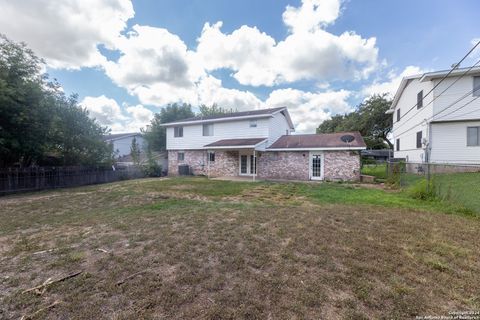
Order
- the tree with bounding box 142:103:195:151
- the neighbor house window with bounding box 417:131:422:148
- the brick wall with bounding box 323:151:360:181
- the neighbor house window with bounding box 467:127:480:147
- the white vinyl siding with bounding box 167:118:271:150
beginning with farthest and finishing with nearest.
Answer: the tree with bounding box 142:103:195:151, the white vinyl siding with bounding box 167:118:271:150, the neighbor house window with bounding box 417:131:422:148, the brick wall with bounding box 323:151:360:181, the neighbor house window with bounding box 467:127:480:147


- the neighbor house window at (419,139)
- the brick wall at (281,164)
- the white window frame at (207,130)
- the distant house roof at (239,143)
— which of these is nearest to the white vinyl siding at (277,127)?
the distant house roof at (239,143)

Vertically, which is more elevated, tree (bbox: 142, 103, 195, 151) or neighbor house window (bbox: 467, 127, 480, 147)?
tree (bbox: 142, 103, 195, 151)

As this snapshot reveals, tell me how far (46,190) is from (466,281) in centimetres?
1541

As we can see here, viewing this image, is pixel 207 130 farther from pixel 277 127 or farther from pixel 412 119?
pixel 412 119

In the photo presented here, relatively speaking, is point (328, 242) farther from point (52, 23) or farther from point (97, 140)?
point (97, 140)

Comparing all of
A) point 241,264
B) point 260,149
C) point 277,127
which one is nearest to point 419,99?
point 277,127

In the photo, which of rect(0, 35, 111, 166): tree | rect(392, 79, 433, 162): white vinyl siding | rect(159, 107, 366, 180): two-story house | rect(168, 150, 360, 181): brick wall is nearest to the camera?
rect(0, 35, 111, 166): tree

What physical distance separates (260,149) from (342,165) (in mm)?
5312

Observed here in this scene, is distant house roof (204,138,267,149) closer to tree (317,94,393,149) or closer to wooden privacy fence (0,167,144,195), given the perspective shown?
wooden privacy fence (0,167,144,195)

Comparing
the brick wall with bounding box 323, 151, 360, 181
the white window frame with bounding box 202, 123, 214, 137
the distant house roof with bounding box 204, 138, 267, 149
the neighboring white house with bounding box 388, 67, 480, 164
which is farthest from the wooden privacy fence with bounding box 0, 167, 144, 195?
the neighboring white house with bounding box 388, 67, 480, 164

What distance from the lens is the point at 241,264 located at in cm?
315

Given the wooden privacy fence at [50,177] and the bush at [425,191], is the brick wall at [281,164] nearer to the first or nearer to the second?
the bush at [425,191]

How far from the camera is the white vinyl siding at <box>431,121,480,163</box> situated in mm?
12523

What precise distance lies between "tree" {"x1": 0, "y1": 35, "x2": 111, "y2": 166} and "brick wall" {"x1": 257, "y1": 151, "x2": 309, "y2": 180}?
39.6ft
